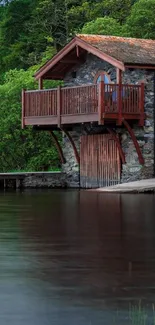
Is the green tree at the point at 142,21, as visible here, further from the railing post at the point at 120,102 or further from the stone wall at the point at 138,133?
the railing post at the point at 120,102

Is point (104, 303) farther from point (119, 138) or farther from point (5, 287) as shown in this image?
point (119, 138)

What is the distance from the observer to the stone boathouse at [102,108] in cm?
2903

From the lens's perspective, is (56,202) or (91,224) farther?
(56,202)

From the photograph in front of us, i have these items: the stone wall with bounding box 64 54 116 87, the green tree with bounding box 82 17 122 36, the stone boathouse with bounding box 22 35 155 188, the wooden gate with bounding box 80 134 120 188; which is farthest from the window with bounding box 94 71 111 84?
the green tree with bounding box 82 17 122 36

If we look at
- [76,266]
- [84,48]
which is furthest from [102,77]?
[76,266]

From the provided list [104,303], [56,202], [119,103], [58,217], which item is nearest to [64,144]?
[119,103]

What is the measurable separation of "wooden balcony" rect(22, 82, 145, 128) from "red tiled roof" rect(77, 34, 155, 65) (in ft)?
3.48

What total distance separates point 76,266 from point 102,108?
18736 millimetres

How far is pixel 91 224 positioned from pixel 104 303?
810 cm

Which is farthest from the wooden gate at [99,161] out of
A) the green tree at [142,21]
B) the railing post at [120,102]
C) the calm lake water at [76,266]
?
the calm lake water at [76,266]

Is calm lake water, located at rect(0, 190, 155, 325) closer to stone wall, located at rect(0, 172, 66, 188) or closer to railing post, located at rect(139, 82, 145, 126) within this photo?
railing post, located at rect(139, 82, 145, 126)

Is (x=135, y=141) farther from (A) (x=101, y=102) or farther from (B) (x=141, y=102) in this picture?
(A) (x=101, y=102)

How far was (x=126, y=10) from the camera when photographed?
50.2 meters

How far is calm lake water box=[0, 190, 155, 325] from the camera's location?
7243 mm
